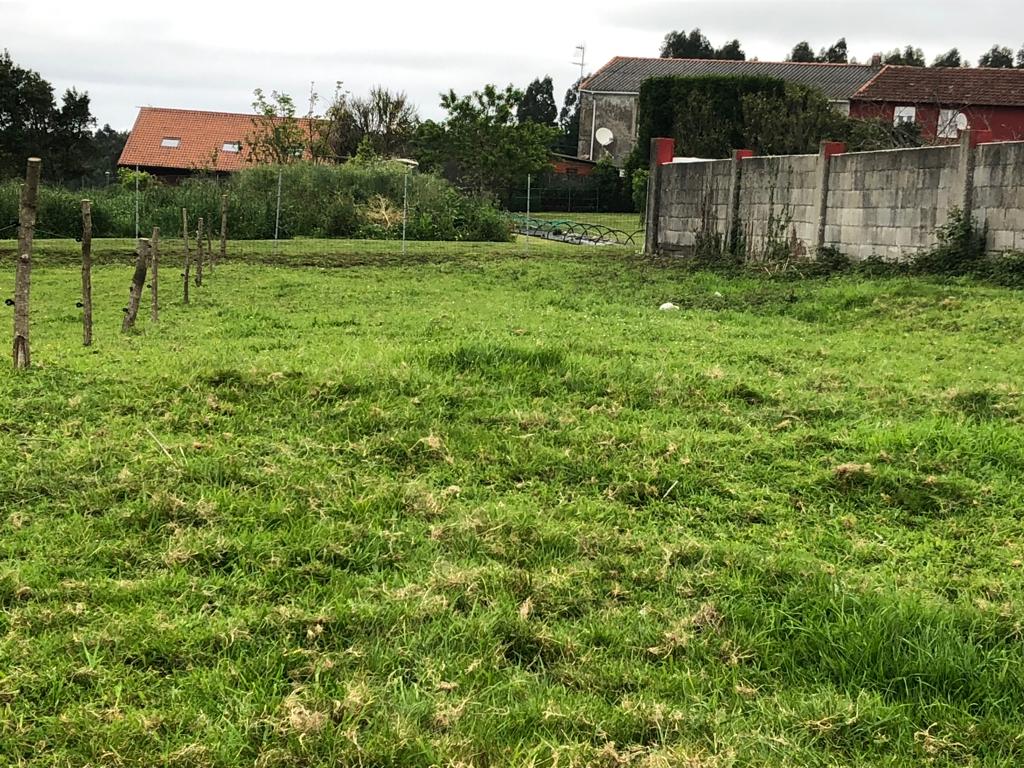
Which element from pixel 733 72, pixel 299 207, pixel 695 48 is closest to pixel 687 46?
pixel 695 48

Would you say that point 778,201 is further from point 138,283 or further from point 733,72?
point 733,72

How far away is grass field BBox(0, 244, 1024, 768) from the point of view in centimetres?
242

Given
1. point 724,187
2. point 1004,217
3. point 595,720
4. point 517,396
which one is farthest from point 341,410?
point 724,187

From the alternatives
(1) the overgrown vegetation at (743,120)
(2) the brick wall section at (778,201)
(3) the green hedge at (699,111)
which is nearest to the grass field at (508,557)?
(2) the brick wall section at (778,201)

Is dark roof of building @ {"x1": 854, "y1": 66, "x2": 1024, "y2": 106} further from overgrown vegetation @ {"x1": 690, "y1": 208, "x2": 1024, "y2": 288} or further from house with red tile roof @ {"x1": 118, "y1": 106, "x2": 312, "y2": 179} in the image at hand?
house with red tile roof @ {"x1": 118, "y1": 106, "x2": 312, "y2": 179}

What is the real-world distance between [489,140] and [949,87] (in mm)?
19360

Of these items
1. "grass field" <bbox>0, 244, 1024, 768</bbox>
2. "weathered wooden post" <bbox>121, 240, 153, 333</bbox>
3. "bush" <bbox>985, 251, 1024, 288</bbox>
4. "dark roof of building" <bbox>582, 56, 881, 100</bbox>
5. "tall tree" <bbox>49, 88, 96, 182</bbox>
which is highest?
"dark roof of building" <bbox>582, 56, 881, 100</bbox>

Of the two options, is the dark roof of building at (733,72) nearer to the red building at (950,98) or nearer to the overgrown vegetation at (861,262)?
the red building at (950,98)

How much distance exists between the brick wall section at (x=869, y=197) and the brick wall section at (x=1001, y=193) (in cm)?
1

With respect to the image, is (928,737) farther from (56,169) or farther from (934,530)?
(56,169)

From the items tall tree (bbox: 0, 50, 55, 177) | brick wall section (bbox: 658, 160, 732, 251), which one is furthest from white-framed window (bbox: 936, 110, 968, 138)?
tall tree (bbox: 0, 50, 55, 177)

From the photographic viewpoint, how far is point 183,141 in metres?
50.0

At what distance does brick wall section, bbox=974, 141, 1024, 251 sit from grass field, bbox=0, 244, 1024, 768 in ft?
15.5

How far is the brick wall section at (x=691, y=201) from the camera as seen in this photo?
53.9 feet
